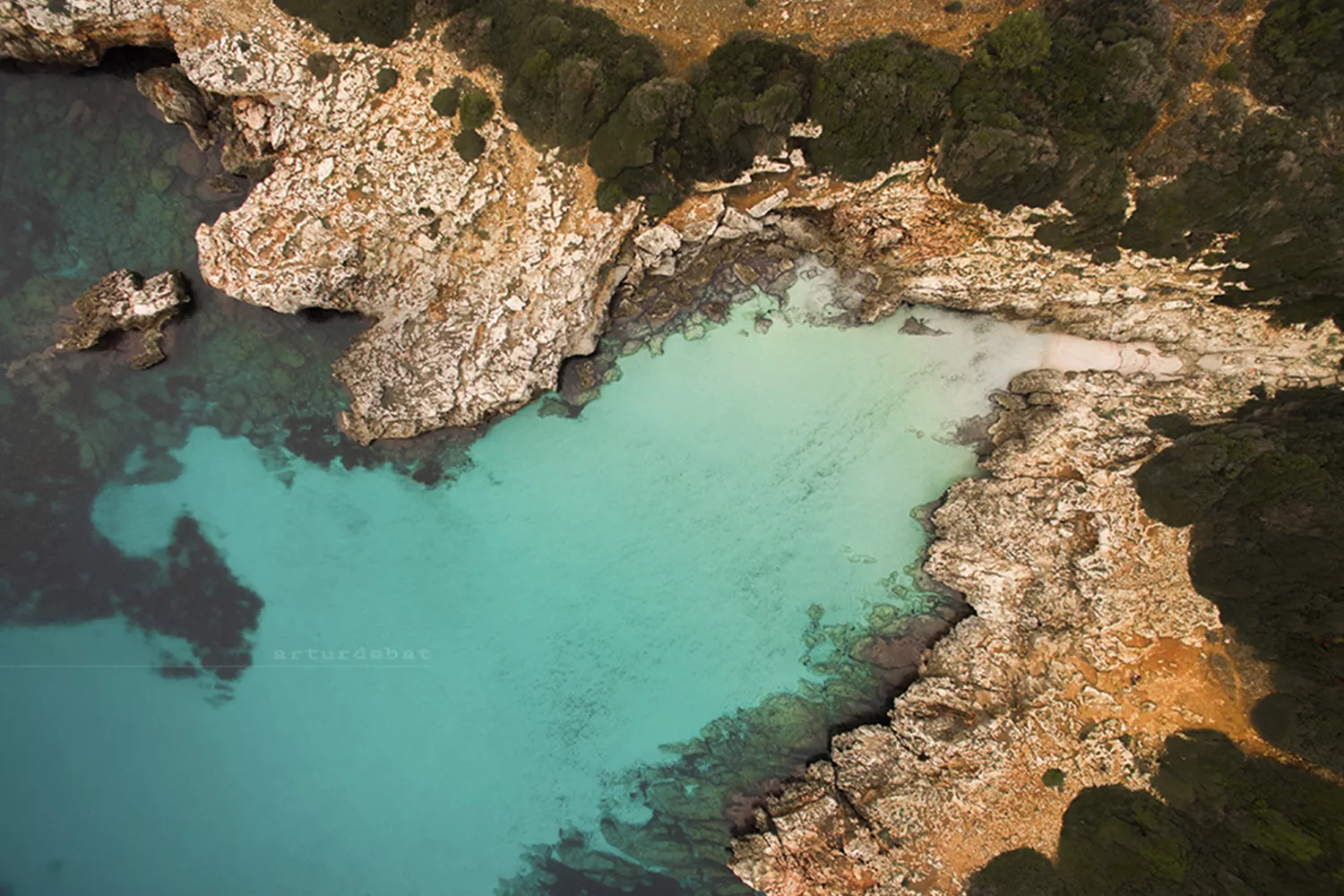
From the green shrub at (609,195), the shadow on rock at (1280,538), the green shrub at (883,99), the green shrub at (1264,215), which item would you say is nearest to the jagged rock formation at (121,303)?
the green shrub at (609,195)

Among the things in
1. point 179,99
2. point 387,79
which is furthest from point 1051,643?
point 179,99

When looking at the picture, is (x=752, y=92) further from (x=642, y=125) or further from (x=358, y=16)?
(x=358, y=16)

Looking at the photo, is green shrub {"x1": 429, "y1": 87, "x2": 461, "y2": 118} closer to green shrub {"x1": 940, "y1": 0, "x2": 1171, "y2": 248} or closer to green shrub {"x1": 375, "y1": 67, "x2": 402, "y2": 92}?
green shrub {"x1": 375, "y1": 67, "x2": 402, "y2": 92}

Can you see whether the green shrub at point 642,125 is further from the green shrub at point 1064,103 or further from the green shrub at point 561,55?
the green shrub at point 1064,103

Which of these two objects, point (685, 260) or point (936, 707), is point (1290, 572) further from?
point (685, 260)

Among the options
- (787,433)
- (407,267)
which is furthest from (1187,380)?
(407,267)

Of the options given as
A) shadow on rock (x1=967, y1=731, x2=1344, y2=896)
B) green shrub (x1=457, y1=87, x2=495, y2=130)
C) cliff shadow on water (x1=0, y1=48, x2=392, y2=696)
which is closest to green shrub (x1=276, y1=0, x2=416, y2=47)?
green shrub (x1=457, y1=87, x2=495, y2=130)
